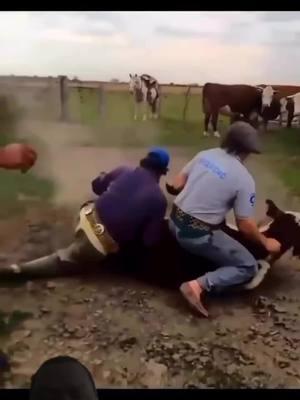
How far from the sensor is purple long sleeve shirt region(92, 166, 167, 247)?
1.80 metres

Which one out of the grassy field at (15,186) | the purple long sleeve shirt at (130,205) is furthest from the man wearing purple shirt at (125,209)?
the grassy field at (15,186)

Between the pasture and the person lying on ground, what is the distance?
3cm

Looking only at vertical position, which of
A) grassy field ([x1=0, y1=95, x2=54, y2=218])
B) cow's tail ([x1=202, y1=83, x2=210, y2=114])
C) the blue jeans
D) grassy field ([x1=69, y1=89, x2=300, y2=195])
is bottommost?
the blue jeans

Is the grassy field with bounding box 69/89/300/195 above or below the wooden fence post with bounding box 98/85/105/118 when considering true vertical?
below

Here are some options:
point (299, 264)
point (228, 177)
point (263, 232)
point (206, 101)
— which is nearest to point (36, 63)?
point (206, 101)

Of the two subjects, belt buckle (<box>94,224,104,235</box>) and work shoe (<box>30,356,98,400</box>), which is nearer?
work shoe (<box>30,356,98,400</box>)

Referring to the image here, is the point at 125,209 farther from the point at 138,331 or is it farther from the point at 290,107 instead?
the point at 290,107

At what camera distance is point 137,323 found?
182cm

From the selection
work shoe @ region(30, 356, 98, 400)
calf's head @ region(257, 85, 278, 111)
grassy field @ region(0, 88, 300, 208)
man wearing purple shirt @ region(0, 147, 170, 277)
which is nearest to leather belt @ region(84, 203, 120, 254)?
man wearing purple shirt @ region(0, 147, 170, 277)

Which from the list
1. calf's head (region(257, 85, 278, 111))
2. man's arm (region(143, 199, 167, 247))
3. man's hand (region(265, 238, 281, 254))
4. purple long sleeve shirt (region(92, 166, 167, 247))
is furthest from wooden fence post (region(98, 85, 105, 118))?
man's hand (region(265, 238, 281, 254))

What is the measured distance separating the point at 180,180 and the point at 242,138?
0.18 meters

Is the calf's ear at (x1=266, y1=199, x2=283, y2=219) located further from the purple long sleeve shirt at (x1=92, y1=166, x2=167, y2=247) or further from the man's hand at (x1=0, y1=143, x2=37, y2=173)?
the man's hand at (x1=0, y1=143, x2=37, y2=173)

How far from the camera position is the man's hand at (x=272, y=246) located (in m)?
1.82

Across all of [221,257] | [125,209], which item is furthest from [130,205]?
[221,257]
